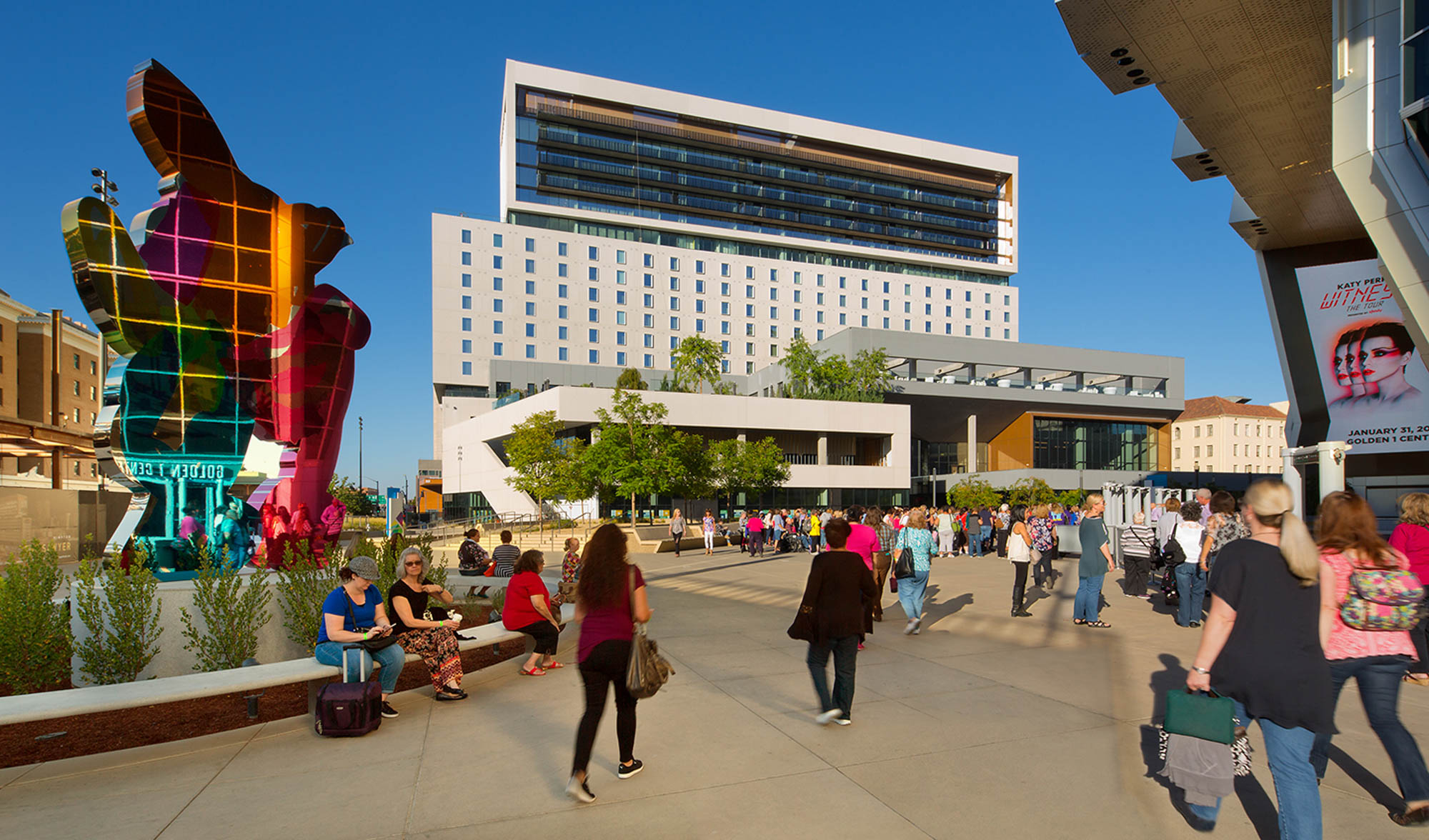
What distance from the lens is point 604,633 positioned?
4.56m

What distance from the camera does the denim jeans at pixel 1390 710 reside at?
13.6ft

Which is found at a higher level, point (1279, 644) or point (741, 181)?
point (741, 181)

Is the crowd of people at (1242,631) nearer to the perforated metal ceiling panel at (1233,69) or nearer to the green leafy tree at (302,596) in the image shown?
the green leafy tree at (302,596)

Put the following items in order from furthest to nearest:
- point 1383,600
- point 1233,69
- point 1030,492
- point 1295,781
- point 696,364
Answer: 1. point 696,364
2. point 1030,492
3. point 1233,69
4. point 1383,600
5. point 1295,781

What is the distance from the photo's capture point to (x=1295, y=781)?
Answer: 350 cm

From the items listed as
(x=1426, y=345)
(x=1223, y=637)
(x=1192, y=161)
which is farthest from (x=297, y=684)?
(x=1192, y=161)

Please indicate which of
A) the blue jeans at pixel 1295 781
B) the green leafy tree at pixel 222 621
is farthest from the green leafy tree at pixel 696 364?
the blue jeans at pixel 1295 781

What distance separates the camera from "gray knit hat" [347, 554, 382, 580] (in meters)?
6.36

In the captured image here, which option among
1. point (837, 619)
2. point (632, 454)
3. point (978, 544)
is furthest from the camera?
point (632, 454)

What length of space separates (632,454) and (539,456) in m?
6.23

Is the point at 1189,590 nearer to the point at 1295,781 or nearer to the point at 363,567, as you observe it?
the point at 1295,781

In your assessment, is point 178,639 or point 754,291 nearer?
point 178,639

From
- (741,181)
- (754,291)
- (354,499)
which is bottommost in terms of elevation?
(354,499)

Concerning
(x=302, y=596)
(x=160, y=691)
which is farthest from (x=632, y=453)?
(x=160, y=691)
